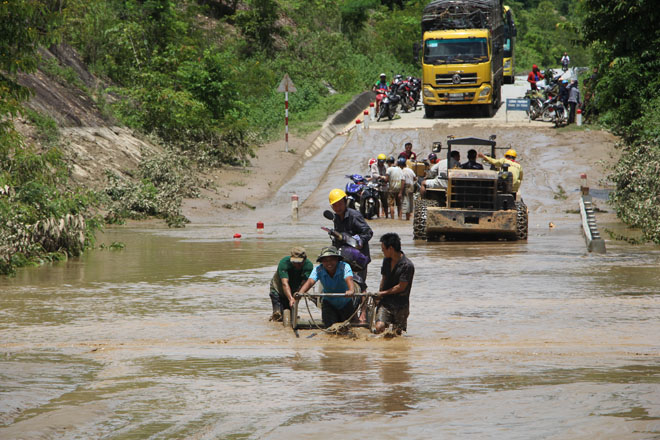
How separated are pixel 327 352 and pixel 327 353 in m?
0.05

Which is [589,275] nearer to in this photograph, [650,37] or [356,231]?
[356,231]

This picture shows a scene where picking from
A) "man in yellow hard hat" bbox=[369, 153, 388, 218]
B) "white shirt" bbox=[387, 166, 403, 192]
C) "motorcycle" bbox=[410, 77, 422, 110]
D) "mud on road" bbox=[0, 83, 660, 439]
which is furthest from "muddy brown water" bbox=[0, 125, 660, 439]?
"motorcycle" bbox=[410, 77, 422, 110]

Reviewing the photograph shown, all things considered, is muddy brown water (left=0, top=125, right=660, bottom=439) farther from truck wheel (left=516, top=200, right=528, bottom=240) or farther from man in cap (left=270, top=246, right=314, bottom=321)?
truck wheel (left=516, top=200, right=528, bottom=240)

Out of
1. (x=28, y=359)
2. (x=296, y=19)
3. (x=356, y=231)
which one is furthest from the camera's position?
(x=296, y=19)

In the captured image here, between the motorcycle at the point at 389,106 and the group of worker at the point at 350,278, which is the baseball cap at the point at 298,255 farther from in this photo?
the motorcycle at the point at 389,106

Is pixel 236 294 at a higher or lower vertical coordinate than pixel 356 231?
lower

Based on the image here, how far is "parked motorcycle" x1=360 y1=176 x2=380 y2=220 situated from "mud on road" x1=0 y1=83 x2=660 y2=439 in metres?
5.78

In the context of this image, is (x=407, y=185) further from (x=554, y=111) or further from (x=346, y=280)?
(x=346, y=280)

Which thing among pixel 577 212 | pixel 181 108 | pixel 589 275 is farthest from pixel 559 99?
pixel 589 275

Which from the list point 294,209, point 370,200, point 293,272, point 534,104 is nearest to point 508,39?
point 534,104

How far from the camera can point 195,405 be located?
25.9ft

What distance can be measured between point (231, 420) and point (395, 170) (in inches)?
726

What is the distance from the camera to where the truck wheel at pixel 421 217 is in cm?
2108

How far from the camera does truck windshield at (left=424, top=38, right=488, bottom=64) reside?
36.9m
